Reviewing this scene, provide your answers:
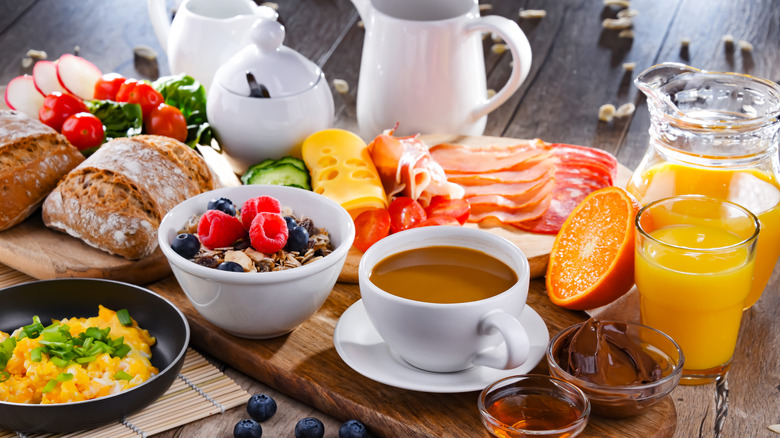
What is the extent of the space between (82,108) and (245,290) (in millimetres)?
1093

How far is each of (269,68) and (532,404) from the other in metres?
1.16

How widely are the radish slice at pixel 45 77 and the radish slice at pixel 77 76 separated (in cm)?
3

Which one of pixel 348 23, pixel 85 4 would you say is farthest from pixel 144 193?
pixel 85 4

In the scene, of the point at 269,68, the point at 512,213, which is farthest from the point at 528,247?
the point at 269,68

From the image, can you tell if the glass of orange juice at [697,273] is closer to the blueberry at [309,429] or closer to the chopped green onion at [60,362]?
the blueberry at [309,429]

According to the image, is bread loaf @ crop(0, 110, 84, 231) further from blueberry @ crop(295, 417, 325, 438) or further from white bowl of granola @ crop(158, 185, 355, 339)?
blueberry @ crop(295, 417, 325, 438)

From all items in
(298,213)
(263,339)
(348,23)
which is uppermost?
(298,213)

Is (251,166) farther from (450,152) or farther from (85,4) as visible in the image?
(85,4)

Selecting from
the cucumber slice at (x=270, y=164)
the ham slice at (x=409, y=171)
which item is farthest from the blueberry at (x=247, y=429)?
the cucumber slice at (x=270, y=164)

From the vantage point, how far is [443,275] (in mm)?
1464

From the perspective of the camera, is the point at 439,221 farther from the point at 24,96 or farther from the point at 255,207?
the point at 24,96

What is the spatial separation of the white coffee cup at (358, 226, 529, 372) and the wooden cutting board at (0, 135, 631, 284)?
0.36 metres

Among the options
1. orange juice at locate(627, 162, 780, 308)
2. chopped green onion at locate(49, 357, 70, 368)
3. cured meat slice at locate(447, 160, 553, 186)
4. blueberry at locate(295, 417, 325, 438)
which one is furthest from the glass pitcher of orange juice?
chopped green onion at locate(49, 357, 70, 368)

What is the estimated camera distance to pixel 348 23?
3.27 meters
